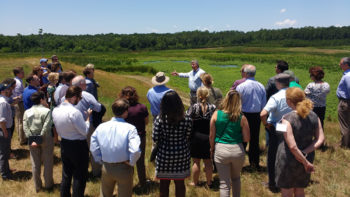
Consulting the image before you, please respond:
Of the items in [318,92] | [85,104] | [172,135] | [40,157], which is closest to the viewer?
[172,135]

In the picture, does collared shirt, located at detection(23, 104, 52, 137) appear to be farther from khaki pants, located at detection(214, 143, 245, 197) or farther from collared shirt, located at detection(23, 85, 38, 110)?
khaki pants, located at detection(214, 143, 245, 197)

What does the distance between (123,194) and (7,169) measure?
3.09m

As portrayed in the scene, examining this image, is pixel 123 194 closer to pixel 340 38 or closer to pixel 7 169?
pixel 7 169

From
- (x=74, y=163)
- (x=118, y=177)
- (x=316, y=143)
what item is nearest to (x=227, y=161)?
(x=316, y=143)

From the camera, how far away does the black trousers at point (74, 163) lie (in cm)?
391

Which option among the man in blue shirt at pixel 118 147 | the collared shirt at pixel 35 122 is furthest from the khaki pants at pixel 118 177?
the collared shirt at pixel 35 122

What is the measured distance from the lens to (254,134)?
17.5ft

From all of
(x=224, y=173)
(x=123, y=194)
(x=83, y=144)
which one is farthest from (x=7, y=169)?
(x=224, y=173)

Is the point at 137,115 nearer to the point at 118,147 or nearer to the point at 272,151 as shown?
the point at 118,147

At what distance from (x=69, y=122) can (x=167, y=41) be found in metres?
142

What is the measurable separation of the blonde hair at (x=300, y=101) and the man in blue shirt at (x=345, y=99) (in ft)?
11.7

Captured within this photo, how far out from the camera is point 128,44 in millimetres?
131500

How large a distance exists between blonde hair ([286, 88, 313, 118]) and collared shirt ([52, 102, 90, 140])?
9.12ft

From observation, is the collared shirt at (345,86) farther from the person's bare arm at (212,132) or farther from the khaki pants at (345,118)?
the person's bare arm at (212,132)
